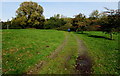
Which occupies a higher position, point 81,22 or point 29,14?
point 29,14

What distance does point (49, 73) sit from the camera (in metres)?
4.80

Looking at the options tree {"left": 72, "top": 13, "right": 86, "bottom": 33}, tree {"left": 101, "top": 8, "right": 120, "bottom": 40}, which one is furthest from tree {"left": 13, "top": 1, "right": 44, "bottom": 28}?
tree {"left": 101, "top": 8, "right": 120, "bottom": 40}

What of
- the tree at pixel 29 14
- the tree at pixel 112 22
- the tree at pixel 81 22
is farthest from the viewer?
the tree at pixel 29 14

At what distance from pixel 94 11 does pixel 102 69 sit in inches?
1884

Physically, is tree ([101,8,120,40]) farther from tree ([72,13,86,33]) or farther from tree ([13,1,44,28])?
tree ([13,1,44,28])

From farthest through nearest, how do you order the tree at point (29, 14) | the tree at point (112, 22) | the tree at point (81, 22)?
the tree at point (29, 14)
the tree at point (81, 22)
the tree at point (112, 22)

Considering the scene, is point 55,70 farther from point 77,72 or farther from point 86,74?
point 86,74

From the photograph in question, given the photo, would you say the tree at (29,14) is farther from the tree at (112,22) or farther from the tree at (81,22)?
the tree at (112,22)

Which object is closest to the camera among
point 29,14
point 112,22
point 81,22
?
point 112,22

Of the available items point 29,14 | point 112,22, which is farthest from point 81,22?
point 29,14

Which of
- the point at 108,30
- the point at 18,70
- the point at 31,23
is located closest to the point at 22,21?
the point at 31,23

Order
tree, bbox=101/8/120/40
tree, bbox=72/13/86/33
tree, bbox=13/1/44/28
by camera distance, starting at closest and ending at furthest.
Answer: tree, bbox=101/8/120/40 < tree, bbox=72/13/86/33 < tree, bbox=13/1/44/28

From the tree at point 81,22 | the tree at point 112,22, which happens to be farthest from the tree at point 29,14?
the tree at point 112,22

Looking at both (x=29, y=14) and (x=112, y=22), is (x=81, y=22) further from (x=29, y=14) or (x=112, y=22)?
→ (x=29, y=14)
